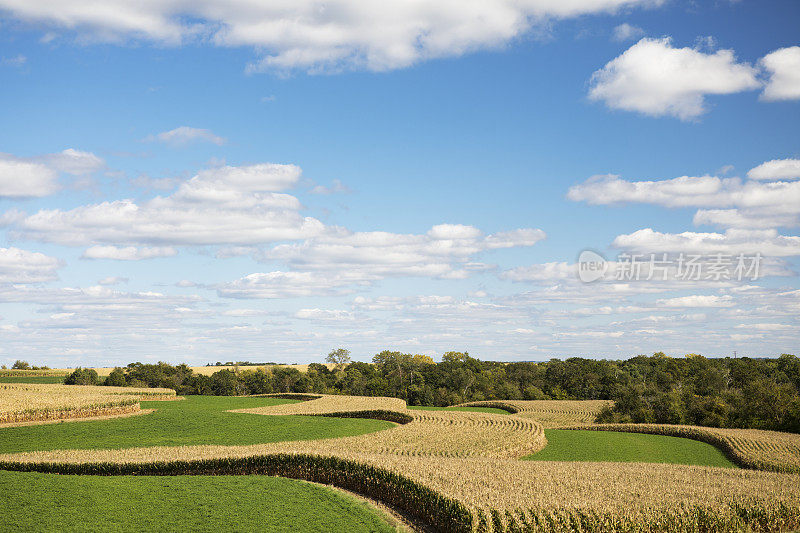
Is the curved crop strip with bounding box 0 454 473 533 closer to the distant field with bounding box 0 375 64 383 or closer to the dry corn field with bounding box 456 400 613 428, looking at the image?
the dry corn field with bounding box 456 400 613 428

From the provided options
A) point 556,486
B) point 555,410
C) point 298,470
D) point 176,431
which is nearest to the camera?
point 556,486

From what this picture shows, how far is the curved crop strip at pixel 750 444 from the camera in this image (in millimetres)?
42031

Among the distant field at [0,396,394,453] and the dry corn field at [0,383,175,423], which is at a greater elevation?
the distant field at [0,396,394,453]

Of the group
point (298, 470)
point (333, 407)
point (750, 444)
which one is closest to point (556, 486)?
point (298, 470)

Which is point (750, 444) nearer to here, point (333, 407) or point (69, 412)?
point (333, 407)

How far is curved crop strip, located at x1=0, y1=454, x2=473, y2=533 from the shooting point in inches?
1033

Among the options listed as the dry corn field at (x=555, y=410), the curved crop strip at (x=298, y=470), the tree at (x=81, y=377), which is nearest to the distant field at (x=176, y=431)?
the curved crop strip at (x=298, y=470)

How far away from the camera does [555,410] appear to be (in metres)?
85.6

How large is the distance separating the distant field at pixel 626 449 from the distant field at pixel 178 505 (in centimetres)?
2327

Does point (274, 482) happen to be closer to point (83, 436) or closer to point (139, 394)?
point (83, 436)

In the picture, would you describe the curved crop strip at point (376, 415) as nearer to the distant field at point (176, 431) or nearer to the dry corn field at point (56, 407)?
the distant field at point (176, 431)

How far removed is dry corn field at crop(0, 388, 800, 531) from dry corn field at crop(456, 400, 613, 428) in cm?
3682

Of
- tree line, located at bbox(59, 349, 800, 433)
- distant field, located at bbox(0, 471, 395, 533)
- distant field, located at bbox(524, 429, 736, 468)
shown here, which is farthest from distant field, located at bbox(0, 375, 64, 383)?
distant field, located at bbox(524, 429, 736, 468)

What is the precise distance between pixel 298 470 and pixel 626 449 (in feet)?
101
